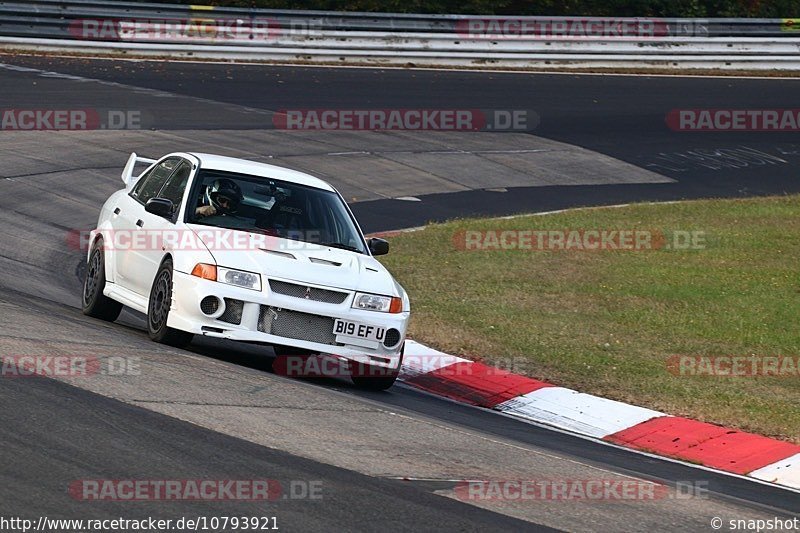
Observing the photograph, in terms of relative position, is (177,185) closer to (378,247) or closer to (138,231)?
(138,231)

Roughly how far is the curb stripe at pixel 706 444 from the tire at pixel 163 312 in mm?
3373

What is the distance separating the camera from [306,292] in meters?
9.42

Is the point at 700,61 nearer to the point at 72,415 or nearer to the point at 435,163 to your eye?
the point at 435,163

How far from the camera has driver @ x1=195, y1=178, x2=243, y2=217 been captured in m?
10.2

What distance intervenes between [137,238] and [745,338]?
6.09 meters

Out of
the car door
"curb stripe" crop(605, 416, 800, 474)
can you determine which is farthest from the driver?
"curb stripe" crop(605, 416, 800, 474)

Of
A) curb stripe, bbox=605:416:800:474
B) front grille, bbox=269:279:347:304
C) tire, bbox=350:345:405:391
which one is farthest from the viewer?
tire, bbox=350:345:405:391

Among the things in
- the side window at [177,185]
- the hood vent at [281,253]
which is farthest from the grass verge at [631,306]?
the side window at [177,185]

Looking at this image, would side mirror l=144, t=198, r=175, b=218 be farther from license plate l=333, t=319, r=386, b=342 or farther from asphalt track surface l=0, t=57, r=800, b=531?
license plate l=333, t=319, r=386, b=342

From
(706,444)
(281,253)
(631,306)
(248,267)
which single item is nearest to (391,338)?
(281,253)

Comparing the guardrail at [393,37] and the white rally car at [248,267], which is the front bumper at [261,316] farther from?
the guardrail at [393,37]

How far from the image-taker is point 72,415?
284 inches

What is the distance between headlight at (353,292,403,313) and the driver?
4.76 feet

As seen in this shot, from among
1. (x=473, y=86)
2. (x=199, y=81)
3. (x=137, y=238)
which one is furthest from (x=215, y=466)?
(x=473, y=86)
